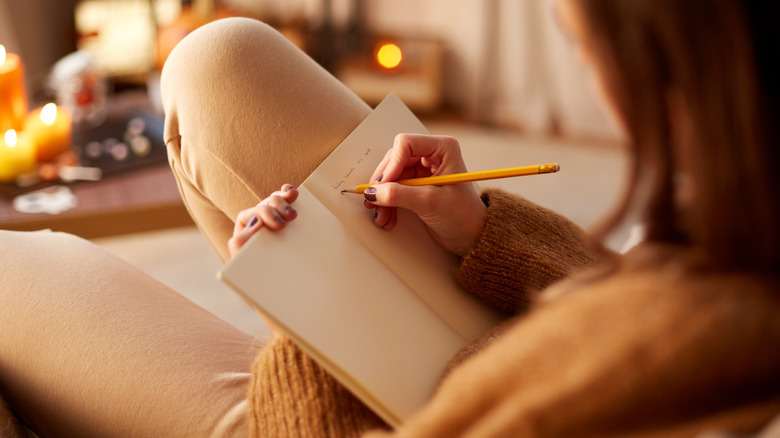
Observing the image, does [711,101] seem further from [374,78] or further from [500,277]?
[374,78]

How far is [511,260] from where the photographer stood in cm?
72

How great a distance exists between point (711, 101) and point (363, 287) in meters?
0.33

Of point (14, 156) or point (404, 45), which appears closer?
point (14, 156)

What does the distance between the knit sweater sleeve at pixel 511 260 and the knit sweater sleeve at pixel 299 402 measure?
0.61ft

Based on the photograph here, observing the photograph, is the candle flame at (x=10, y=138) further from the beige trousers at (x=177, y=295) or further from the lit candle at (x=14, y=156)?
the beige trousers at (x=177, y=295)

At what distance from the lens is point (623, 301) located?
18.3 inches

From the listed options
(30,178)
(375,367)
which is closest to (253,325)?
(30,178)

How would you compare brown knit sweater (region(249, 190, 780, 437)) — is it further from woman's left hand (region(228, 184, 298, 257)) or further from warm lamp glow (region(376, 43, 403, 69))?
warm lamp glow (region(376, 43, 403, 69))

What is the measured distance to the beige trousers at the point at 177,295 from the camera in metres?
0.64

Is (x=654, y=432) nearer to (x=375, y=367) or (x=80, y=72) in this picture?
(x=375, y=367)

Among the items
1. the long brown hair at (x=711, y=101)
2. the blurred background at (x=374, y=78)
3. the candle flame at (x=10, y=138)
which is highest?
the long brown hair at (x=711, y=101)

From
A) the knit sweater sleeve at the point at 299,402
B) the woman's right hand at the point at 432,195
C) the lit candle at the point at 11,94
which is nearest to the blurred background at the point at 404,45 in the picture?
the lit candle at the point at 11,94

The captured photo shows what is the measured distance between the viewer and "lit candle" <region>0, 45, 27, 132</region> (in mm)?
1299

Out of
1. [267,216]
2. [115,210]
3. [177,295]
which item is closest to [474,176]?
[267,216]
